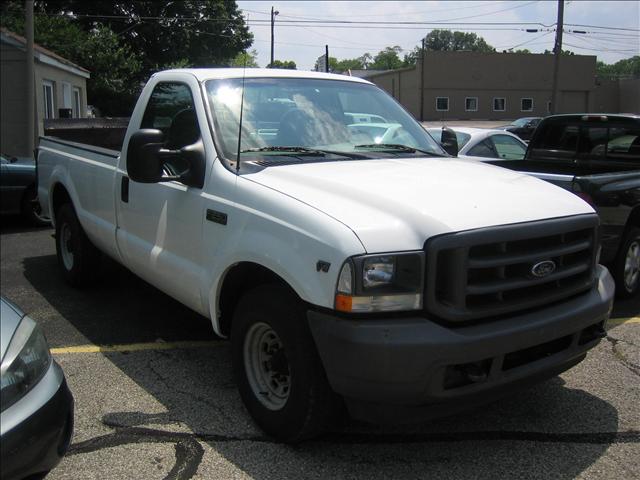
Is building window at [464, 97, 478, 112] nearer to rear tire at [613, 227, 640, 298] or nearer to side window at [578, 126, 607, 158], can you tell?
side window at [578, 126, 607, 158]

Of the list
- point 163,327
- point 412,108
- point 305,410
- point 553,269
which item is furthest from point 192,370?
point 412,108

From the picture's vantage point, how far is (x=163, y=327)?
5.27m

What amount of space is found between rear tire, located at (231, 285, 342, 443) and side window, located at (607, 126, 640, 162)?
5041 mm

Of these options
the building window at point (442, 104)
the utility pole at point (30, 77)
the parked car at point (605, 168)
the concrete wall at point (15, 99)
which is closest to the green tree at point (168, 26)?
the building window at point (442, 104)

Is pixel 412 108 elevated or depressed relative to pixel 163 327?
elevated

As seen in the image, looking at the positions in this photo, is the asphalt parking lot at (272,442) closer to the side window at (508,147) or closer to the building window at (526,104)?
the side window at (508,147)

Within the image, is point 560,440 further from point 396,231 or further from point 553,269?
point 396,231

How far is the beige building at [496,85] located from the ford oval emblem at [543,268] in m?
50.0

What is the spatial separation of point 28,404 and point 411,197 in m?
1.91

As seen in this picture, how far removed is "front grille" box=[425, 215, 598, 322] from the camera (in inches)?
110

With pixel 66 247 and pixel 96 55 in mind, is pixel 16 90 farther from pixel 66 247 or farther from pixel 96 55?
pixel 96 55

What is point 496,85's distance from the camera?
5253cm

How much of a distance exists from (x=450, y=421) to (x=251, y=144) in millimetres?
2020

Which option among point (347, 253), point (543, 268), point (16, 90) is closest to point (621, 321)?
point (543, 268)
